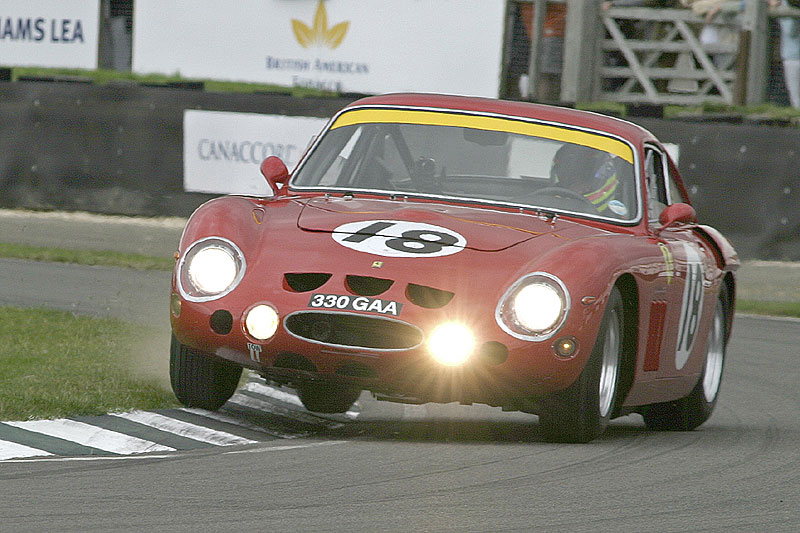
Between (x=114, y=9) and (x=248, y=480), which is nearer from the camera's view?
(x=248, y=480)

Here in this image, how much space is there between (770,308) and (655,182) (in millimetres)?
6248

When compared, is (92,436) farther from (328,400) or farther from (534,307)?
(534,307)

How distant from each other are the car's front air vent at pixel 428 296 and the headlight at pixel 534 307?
185 mm

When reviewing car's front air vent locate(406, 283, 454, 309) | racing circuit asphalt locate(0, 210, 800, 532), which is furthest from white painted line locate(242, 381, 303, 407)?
car's front air vent locate(406, 283, 454, 309)

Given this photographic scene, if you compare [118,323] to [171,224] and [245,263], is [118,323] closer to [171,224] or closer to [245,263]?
[245,263]

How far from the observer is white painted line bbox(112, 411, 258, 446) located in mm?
5895

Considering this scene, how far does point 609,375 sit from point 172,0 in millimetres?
17431

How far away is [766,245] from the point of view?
15.4 metres

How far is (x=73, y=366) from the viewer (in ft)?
24.5

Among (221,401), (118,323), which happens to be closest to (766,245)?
(118,323)

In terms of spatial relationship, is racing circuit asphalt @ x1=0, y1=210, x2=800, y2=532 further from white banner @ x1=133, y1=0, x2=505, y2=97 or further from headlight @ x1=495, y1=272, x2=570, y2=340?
white banner @ x1=133, y1=0, x2=505, y2=97

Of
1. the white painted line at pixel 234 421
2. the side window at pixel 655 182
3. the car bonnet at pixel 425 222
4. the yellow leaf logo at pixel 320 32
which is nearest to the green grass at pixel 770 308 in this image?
the side window at pixel 655 182

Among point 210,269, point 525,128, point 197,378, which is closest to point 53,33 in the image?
point 525,128

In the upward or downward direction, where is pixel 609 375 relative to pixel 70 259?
upward
